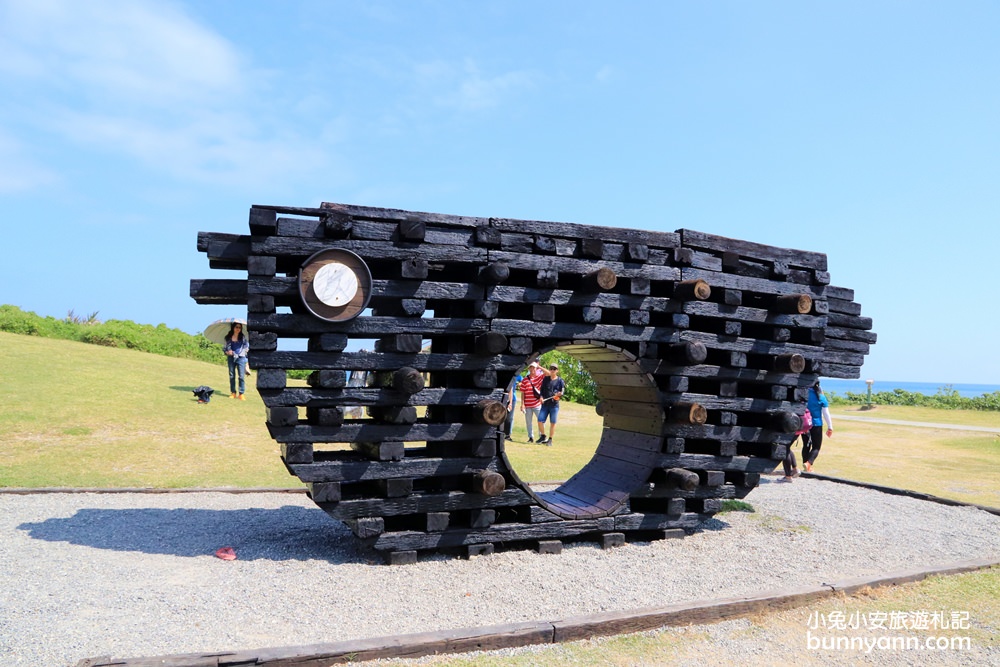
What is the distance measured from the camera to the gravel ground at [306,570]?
475 centimetres

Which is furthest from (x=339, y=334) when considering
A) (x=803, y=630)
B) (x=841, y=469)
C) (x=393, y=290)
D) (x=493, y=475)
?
(x=841, y=469)

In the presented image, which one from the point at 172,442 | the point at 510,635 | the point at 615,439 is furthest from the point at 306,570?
the point at 172,442

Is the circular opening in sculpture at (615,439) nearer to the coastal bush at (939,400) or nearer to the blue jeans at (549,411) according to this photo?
the blue jeans at (549,411)

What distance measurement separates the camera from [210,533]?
24.2ft

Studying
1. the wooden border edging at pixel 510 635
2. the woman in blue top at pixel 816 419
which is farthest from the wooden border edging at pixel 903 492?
the wooden border edging at pixel 510 635

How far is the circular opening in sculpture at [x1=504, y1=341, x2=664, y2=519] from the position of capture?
7.46 meters

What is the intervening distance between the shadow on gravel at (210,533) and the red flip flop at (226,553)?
2.6 inches

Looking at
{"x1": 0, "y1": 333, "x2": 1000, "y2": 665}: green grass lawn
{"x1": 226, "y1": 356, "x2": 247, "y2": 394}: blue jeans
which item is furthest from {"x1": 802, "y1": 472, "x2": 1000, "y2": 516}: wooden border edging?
{"x1": 226, "y1": 356, "x2": 247, "y2": 394}: blue jeans

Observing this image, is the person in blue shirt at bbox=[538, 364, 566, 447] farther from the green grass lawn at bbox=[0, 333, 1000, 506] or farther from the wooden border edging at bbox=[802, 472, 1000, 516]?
the wooden border edging at bbox=[802, 472, 1000, 516]

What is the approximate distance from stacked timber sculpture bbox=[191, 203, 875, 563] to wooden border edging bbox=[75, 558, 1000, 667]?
187 centimetres

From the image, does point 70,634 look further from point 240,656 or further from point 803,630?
point 803,630

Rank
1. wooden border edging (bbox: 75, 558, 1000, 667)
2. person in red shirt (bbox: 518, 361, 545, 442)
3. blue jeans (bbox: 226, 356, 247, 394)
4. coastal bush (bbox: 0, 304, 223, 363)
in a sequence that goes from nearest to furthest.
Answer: wooden border edging (bbox: 75, 558, 1000, 667) < person in red shirt (bbox: 518, 361, 545, 442) < blue jeans (bbox: 226, 356, 247, 394) < coastal bush (bbox: 0, 304, 223, 363)

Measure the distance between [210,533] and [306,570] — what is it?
6.28 feet

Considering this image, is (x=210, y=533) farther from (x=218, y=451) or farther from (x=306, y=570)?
(x=218, y=451)
